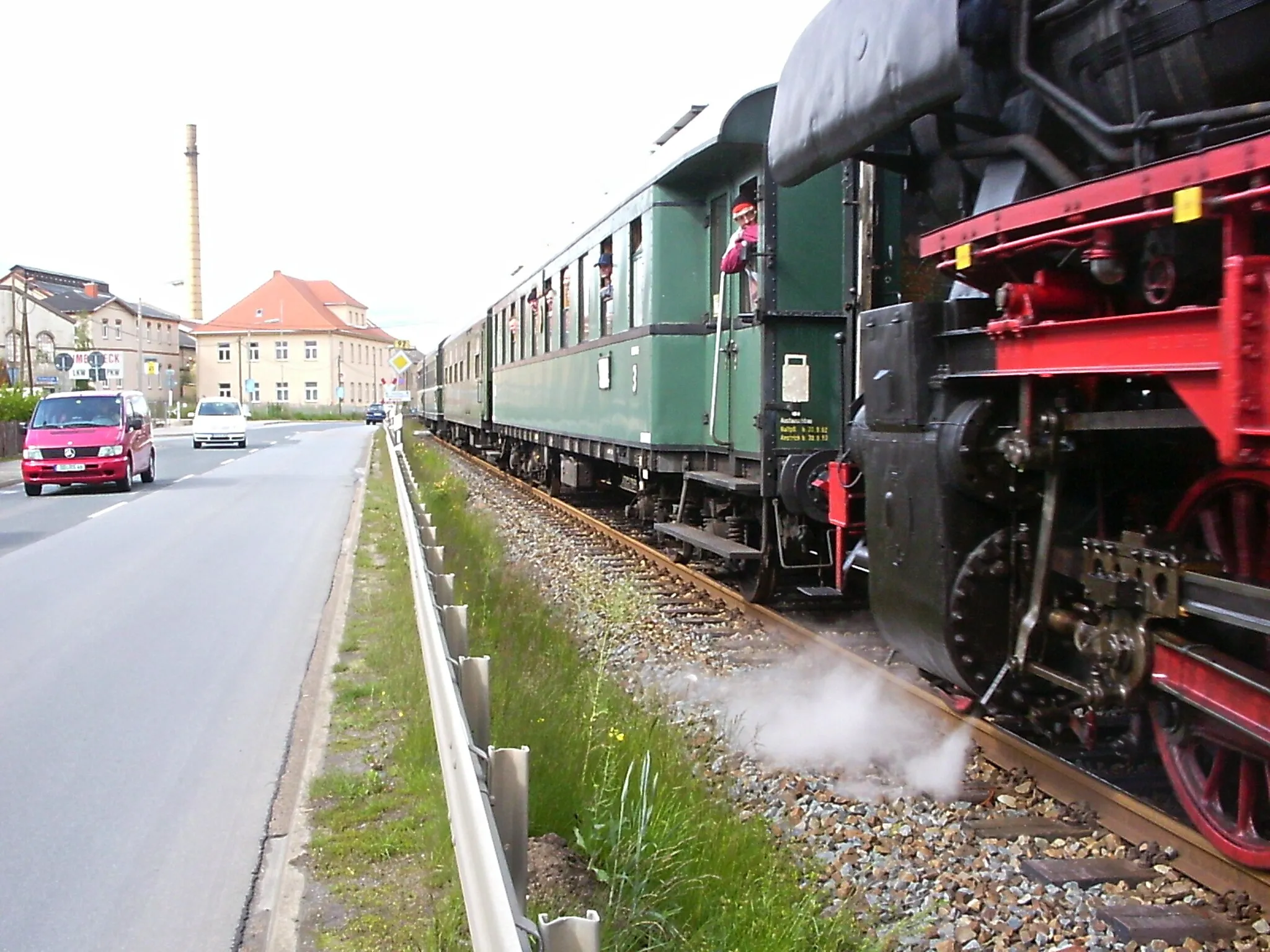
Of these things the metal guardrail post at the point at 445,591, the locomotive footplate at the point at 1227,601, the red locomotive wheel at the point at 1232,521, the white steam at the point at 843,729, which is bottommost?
the white steam at the point at 843,729

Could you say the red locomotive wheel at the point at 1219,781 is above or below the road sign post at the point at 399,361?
below

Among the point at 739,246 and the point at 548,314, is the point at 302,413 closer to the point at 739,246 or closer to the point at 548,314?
the point at 548,314

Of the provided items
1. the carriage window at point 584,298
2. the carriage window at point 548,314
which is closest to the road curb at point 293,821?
the carriage window at point 584,298

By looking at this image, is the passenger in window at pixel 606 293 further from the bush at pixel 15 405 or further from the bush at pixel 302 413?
the bush at pixel 302 413

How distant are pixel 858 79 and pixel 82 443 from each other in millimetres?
20406

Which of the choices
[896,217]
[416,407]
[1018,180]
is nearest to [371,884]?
[1018,180]

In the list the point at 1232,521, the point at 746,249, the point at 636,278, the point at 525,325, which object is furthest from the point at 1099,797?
the point at 525,325

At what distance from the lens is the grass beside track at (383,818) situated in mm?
3949

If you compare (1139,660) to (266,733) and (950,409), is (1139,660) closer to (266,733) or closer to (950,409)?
(950,409)

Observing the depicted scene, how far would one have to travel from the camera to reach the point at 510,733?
193 inches

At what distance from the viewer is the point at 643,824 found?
3.88 m

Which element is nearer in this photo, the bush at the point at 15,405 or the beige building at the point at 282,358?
Result: the bush at the point at 15,405

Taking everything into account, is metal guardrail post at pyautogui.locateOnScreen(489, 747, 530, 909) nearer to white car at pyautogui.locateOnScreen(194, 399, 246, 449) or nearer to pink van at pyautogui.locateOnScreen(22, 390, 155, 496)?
pink van at pyautogui.locateOnScreen(22, 390, 155, 496)

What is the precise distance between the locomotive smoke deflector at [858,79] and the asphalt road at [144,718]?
3.73 metres
